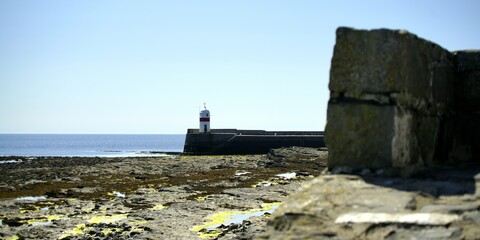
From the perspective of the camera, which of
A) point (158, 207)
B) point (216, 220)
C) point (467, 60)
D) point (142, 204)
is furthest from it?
point (142, 204)

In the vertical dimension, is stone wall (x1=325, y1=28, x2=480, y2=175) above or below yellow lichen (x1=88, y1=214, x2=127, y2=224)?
above

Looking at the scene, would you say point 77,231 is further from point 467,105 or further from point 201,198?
point 467,105

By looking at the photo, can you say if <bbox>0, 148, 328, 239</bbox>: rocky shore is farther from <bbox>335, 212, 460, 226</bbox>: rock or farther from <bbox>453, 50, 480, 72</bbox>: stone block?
<bbox>335, 212, 460, 226</bbox>: rock

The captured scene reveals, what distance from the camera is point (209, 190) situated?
56.4ft

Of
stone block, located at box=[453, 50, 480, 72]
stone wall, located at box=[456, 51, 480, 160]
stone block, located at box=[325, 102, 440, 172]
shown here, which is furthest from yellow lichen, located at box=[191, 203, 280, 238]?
stone block, located at box=[325, 102, 440, 172]

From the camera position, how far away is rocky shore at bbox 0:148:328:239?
34.6ft

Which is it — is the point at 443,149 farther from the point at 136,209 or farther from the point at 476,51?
the point at 136,209

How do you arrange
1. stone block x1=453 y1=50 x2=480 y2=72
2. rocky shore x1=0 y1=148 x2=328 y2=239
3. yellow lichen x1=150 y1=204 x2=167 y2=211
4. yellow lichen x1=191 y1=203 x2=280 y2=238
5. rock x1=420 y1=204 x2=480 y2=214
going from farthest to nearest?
yellow lichen x1=150 y1=204 x2=167 y2=211, rocky shore x1=0 y1=148 x2=328 y2=239, yellow lichen x1=191 y1=203 x2=280 y2=238, stone block x1=453 y1=50 x2=480 y2=72, rock x1=420 y1=204 x2=480 y2=214

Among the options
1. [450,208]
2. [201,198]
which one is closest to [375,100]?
[450,208]

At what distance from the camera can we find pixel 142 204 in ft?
47.1

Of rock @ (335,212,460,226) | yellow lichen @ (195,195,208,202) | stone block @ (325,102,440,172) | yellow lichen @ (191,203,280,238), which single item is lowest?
yellow lichen @ (191,203,280,238)

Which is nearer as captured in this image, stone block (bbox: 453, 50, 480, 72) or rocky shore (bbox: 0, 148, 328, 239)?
stone block (bbox: 453, 50, 480, 72)

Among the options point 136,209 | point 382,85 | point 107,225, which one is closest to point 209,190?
point 136,209

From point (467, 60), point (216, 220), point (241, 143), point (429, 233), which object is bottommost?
point (216, 220)
